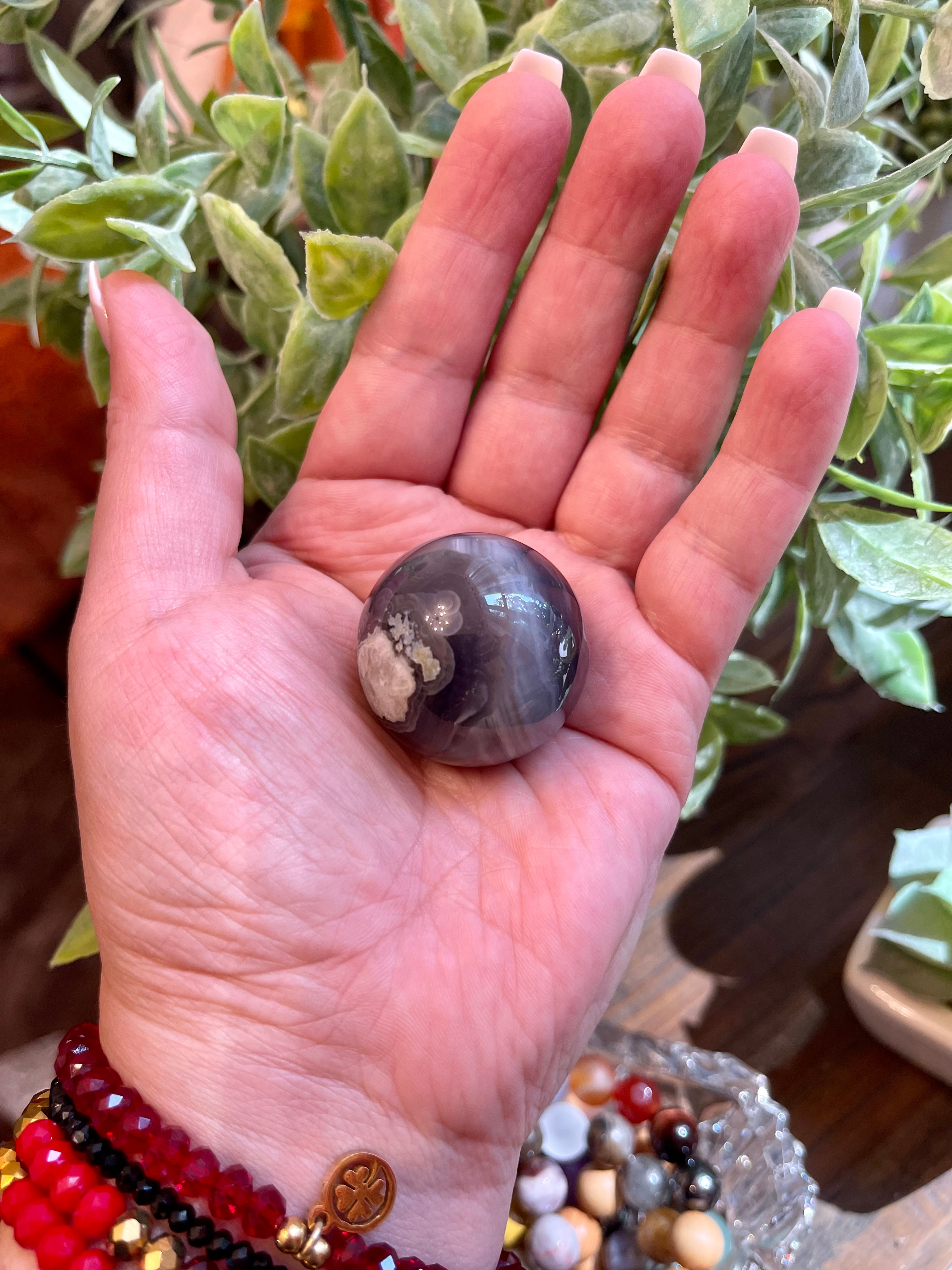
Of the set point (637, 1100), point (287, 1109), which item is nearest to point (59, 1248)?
point (287, 1109)

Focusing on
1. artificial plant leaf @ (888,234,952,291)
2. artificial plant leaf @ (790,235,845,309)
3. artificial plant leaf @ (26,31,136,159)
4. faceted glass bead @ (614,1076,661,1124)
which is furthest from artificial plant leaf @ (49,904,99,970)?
artificial plant leaf @ (888,234,952,291)

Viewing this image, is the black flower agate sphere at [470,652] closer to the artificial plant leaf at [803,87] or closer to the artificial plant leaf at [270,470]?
the artificial plant leaf at [270,470]

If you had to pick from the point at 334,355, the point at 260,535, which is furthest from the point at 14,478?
the point at 334,355

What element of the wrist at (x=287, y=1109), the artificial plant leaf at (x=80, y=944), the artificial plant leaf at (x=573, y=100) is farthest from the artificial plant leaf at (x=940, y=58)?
the artificial plant leaf at (x=80, y=944)

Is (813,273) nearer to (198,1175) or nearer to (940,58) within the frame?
(940,58)

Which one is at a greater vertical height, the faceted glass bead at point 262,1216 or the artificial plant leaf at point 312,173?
the artificial plant leaf at point 312,173

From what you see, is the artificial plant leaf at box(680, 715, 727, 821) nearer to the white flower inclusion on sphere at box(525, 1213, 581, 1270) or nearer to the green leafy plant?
the green leafy plant
